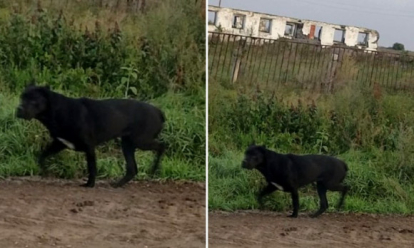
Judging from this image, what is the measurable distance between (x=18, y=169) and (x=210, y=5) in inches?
46.1

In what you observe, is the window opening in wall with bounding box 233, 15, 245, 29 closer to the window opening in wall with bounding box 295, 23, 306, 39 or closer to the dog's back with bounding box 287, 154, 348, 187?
the window opening in wall with bounding box 295, 23, 306, 39

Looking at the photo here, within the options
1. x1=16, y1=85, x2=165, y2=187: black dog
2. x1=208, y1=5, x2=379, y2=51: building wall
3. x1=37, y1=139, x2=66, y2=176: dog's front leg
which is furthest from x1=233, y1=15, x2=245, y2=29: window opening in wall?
x1=37, y1=139, x2=66, y2=176: dog's front leg

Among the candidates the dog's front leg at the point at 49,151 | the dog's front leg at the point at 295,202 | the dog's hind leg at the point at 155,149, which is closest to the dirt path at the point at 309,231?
the dog's front leg at the point at 295,202

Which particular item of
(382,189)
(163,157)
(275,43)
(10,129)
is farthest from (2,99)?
(382,189)

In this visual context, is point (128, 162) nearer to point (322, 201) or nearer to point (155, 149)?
point (155, 149)

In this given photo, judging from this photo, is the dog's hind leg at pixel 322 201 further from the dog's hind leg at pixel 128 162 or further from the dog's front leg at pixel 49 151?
the dog's front leg at pixel 49 151

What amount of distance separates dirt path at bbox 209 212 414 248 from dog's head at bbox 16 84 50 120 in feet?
3.10

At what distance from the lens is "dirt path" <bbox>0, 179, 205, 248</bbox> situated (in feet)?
9.43

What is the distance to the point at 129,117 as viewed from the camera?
3039 mm

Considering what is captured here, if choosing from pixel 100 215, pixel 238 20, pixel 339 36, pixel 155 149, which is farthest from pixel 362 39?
pixel 100 215

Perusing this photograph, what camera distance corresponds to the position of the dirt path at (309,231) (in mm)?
3152

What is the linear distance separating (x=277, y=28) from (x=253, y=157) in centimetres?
64

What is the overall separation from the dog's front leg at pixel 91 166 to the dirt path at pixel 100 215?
1.2 inches

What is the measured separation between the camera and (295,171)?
3158mm
